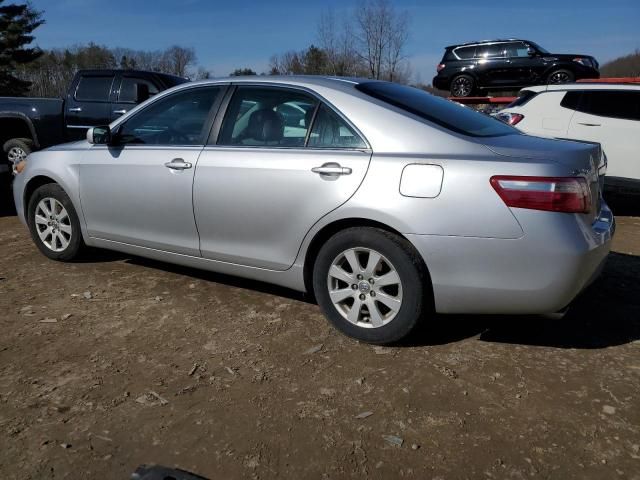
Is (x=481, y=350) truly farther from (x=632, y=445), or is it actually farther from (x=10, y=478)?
(x=10, y=478)

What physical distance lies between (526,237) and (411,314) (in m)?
0.75

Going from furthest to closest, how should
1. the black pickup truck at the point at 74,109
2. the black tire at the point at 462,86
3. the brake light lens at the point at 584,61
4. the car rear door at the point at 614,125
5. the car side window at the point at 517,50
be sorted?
the black tire at the point at 462,86
the car side window at the point at 517,50
the brake light lens at the point at 584,61
the black pickup truck at the point at 74,109
the car rear door at the point at 614,125

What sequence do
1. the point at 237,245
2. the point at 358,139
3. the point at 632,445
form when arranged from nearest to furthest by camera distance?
the point at 632,445 → the point at 358,139 → the point at 237,245

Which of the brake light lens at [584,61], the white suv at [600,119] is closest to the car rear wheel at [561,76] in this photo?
the brake light lens at [584,61]

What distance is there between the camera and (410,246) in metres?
3.04

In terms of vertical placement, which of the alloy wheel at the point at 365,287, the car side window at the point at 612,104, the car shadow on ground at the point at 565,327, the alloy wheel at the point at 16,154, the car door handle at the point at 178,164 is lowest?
the car shadow on ground at the point at 565,327

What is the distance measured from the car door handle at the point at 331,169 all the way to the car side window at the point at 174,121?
1050mm

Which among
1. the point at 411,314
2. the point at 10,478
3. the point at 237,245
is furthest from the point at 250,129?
the point at 10,478

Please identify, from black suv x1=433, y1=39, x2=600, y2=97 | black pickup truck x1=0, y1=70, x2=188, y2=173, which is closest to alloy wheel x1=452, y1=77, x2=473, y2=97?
black suv x1=433, y1=39, x2=600, y2=97

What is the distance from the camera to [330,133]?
3361mm

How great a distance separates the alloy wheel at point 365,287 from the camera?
3.14 m

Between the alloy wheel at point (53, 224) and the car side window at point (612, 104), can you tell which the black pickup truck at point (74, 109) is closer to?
the alloy wheel at point (53, 224)

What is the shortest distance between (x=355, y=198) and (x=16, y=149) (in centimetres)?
714

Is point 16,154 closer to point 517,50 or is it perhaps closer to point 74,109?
point 74,109
